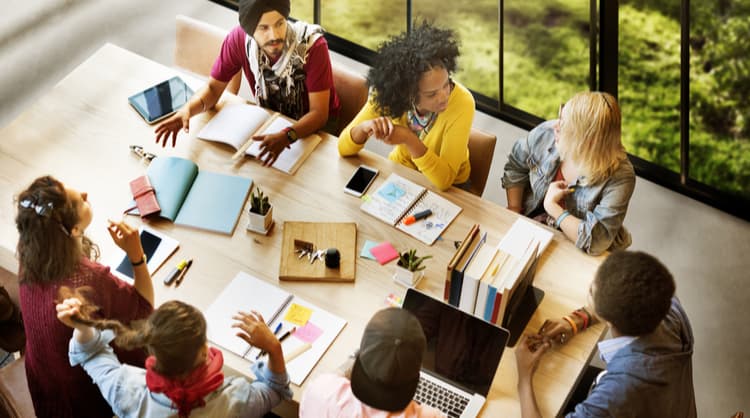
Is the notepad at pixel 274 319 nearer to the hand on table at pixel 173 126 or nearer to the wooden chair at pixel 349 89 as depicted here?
the hand on table at pixel 173 126

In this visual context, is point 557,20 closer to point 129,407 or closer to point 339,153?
point 339,153

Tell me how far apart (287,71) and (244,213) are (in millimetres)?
714

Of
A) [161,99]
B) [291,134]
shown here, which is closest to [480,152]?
[291,134]

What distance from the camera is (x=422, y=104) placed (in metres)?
3.09

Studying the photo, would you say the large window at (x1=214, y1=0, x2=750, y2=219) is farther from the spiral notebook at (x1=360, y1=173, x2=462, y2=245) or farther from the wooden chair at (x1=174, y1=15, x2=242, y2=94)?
the spiral notebook at (x1=360, y1=173, x2=462, y2=245)

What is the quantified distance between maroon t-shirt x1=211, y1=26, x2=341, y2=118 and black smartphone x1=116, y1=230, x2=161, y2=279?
82 cm

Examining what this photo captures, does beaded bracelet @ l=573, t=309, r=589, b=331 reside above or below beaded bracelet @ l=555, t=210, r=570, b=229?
below

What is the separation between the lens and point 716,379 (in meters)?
3.63

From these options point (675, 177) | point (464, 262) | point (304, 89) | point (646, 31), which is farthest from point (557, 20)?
point (464, 262)

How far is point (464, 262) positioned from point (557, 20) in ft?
8.36

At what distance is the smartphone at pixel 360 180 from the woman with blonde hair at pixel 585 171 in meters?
0.62

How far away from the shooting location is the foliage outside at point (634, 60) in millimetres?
4293

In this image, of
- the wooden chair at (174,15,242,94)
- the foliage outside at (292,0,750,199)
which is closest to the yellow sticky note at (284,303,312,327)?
the wooden chair at (174,15,242,94)

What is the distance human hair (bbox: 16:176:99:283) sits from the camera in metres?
2.48
